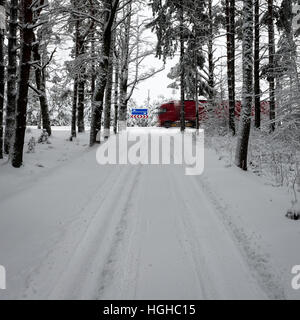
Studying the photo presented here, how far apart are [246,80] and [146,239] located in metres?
5.72

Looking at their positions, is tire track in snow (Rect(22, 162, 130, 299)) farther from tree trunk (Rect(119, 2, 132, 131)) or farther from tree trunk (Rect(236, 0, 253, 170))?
tree trunk (Rect(119, 2, 132, 131))

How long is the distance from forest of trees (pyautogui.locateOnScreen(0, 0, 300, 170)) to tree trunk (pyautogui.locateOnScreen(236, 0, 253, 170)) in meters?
0.03

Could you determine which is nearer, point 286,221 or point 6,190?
point 286,221

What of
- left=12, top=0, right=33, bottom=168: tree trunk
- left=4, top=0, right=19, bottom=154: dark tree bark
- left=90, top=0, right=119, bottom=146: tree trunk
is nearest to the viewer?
left=12, top=0, right=33, bottom=168: tree trunk

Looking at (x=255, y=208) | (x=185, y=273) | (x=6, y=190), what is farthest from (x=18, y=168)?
(x=255, y=208)

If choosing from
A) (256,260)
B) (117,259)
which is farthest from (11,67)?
(256,260)

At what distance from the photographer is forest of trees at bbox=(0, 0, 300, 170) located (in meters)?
6.96

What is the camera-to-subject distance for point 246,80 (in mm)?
6746

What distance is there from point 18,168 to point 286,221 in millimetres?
7369

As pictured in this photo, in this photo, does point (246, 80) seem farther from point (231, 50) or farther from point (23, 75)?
point (23, 75)

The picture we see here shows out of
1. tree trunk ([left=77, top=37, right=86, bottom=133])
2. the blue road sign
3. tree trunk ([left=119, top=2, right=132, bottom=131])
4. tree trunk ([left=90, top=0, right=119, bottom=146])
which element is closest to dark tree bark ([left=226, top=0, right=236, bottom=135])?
tree trunk ([left=90, top=0, right=119, bottom=146])

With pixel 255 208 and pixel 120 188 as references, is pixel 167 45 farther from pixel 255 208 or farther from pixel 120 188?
pixel 255 208

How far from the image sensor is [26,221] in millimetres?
4039

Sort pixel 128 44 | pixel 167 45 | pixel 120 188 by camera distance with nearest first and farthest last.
A: pixel 120 188 → pixel 167 45 → pixel 128 44
